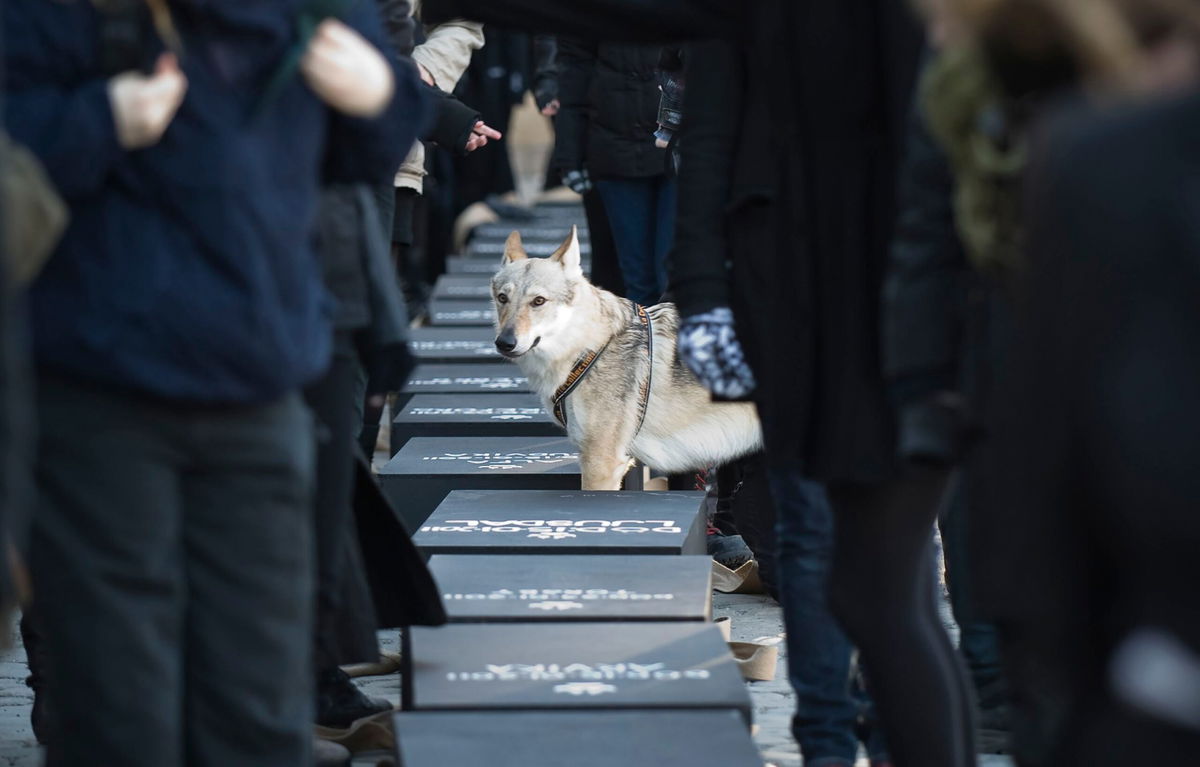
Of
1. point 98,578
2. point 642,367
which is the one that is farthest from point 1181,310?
point 642,367

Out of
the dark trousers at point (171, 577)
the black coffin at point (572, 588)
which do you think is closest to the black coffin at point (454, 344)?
the black coffin at point (572, 588)

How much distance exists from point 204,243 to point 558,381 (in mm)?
3567

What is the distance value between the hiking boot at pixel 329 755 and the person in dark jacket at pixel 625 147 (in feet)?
11.0

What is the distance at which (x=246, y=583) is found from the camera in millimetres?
2262

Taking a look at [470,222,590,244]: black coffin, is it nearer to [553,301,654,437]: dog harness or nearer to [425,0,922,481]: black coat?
[553,301,654,437]: dog harness

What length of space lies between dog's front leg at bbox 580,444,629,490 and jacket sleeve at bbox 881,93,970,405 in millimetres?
3164

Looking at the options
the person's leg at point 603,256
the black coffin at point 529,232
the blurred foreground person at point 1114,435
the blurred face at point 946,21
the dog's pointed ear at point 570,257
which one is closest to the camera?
the blurred foreground person at point 1114,435

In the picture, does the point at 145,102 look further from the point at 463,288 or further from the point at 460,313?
the point at 463,288

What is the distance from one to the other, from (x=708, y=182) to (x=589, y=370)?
277 cm

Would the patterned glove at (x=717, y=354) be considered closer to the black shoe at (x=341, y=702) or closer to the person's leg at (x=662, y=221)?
the black shoe at (x=341, y=702)

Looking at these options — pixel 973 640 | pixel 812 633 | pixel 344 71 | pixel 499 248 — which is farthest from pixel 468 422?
pixel 499 248

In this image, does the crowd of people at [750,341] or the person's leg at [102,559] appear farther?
the person's leg at [102,559]

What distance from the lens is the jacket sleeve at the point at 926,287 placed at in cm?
235

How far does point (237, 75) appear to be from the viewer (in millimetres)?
2219
